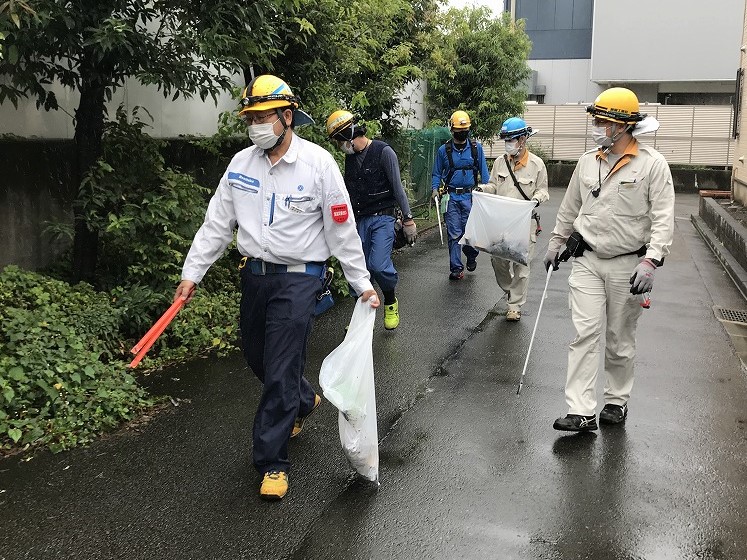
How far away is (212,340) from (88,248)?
1270 mm

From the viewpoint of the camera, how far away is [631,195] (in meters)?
4.56

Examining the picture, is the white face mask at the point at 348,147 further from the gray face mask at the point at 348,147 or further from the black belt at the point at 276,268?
the black belt at the point at 276,268

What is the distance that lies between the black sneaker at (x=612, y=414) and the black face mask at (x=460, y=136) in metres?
4.81

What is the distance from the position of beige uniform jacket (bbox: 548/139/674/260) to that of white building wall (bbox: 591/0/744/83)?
26.1m

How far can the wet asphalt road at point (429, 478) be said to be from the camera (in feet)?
11.3

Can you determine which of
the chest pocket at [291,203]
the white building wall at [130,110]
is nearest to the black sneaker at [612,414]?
the chest pocket at [291,203]

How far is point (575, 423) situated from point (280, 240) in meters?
2.19

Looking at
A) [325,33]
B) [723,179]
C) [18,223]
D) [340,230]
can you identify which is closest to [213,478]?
[340,230]

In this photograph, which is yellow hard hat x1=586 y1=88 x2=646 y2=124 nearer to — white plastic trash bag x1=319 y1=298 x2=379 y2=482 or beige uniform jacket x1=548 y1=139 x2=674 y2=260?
beige uniform jacket x1=548 y1=139 x2=674 y2=260

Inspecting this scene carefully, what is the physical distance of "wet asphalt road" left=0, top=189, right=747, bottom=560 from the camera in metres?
3.44

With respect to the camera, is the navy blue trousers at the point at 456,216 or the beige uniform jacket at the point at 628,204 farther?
the navy blue trousers at the point at 456,216

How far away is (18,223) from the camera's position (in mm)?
6000

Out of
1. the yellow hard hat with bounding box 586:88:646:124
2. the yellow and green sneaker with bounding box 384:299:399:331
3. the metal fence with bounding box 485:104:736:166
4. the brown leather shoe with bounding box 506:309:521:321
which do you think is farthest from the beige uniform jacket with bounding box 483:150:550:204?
the metal fence with bounding box 485:104:736:166

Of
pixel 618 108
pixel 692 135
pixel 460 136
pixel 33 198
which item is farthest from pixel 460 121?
pixel 692 135
